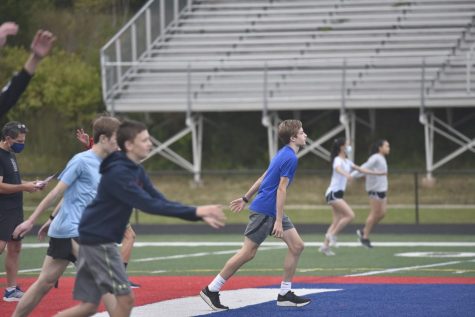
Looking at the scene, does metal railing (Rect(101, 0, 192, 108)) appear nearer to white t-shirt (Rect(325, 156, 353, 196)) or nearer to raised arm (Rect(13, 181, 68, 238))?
white t-shirt (Rect(325, 156, 353, 196))

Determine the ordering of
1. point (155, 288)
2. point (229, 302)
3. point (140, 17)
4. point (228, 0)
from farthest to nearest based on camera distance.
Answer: point (228, 0) → point (140, 17) → point (155, 288) → point (229, 302)

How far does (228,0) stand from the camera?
38094 mm

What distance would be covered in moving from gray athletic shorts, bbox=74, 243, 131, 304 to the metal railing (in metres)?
24.2

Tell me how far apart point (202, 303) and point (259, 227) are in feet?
3.50

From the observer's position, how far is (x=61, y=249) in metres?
9.92

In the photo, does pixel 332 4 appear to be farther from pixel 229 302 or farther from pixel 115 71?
pixel 229 302

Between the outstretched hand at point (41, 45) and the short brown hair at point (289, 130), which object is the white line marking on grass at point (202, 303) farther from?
the outstretched hand at point (41, 45)

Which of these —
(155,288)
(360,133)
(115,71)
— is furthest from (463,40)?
(155,288)

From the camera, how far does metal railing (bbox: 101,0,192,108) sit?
33.2m

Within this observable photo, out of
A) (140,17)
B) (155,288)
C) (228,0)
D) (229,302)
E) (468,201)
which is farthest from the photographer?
(228,0)

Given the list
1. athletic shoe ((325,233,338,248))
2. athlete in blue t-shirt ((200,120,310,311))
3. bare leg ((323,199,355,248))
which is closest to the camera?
athlete in blue t-shirt ((200,120,310,311))

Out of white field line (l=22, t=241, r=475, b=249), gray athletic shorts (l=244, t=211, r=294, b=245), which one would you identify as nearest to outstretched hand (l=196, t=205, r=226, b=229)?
gray athletic shorts (l=244, t=211, r=294, b=245)

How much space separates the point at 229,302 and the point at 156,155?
72.2 feet

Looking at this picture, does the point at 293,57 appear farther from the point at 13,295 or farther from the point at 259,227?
the point at 259,227
